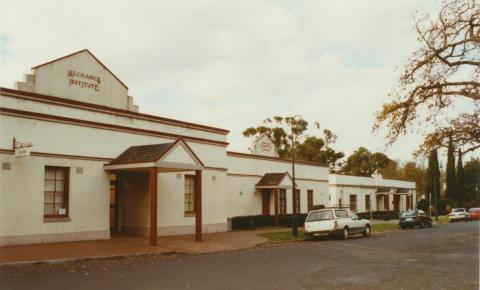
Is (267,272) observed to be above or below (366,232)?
above

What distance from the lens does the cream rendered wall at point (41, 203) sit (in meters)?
17.4

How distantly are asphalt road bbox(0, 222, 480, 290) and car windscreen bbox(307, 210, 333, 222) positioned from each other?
259 inches

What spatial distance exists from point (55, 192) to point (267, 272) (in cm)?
1038

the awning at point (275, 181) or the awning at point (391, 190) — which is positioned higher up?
the awning at point (275, 181)

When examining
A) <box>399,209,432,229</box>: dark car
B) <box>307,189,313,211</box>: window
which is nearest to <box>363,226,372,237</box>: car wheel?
<box>399,209,432,229</box>: dark car

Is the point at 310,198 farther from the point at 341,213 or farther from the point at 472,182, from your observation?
the point at 472,182

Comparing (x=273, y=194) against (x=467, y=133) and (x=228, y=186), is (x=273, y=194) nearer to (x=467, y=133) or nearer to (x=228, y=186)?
(x=228, y=186)

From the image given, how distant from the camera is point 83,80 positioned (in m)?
21.9

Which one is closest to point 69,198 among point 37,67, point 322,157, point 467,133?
point 37,67

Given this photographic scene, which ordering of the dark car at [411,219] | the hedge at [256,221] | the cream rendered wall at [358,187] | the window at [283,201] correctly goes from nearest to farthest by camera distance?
the hedge at [256,221] → the dark car at [411,219] → the window at [283,201] → the cream rendered wall at [358,187]

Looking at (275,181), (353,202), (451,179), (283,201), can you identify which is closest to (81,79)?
(275,181)

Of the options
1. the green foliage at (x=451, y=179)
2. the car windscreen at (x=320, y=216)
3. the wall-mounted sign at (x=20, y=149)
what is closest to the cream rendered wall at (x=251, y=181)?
the car windscreen at (x=320, y=216)

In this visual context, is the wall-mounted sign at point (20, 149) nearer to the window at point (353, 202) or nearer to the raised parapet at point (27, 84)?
the raised parapet at point (27, 84)

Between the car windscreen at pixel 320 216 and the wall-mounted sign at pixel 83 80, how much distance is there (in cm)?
1251
